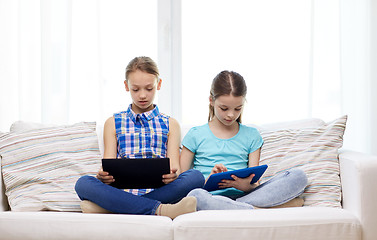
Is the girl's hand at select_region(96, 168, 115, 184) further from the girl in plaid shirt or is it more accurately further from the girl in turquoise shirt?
the girl in turquoise shirt

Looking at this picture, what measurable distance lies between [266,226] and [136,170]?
0.55 m

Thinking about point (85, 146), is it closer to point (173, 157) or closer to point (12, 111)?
point (173, 157)

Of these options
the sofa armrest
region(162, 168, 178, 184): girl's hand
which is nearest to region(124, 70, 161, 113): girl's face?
region(162, 168, 178, 184): girl's hand

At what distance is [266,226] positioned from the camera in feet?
5.57

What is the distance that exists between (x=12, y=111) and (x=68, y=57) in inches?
A: 20.8

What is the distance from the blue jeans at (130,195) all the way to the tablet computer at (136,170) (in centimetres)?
5

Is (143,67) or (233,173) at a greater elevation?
(143,67)

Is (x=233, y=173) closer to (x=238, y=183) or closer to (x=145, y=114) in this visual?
(x=238, y=183)

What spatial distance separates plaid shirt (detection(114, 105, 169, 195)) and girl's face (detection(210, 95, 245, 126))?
292 millimetres

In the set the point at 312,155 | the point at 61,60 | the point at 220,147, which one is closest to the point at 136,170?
the point at 220,147

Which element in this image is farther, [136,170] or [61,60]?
[61,60]

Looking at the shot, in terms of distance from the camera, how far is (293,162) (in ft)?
7.19

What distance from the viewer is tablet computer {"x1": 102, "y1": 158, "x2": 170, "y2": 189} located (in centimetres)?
185

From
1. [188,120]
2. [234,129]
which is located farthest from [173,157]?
[188,120]
